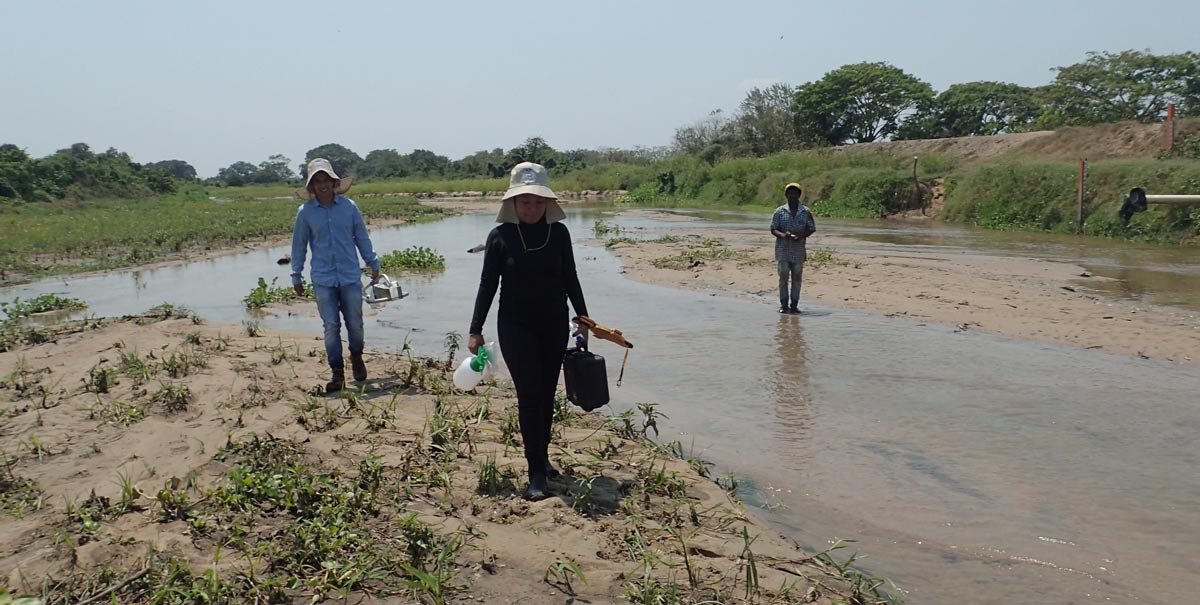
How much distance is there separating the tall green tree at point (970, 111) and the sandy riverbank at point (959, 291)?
43.0 meters

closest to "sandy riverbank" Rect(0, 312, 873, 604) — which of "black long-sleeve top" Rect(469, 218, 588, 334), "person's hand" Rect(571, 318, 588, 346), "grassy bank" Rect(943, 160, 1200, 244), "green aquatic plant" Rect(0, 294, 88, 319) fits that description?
"person's hand" Rect(571, 318, 588, 346)

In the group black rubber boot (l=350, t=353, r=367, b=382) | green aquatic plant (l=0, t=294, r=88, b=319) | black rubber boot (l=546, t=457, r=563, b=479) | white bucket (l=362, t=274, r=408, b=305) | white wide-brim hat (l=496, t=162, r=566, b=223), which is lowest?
black rubber boot (l=546, t=457, r=563, b=479)

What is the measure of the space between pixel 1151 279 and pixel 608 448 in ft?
38.0

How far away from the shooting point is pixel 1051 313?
10.2 metres

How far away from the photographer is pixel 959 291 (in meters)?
11.8

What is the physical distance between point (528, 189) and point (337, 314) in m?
2.92

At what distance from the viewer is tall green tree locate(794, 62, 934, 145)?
54.7 metres

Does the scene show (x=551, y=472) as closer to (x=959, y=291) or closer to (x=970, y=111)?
(x=959, y=291)

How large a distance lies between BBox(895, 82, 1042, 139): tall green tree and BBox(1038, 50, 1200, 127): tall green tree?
14.0m

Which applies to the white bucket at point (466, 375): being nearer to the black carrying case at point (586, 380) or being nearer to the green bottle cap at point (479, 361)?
the green bottle cap at point (479, 361)

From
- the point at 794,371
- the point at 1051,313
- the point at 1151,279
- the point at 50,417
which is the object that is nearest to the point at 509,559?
the point at 50,417

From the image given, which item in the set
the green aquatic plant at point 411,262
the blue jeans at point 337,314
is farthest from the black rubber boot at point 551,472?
the green aquatic plant at point 411,262

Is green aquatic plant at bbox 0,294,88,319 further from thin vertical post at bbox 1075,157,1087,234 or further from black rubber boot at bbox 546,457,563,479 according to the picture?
thin vertical post at bbox 1075,157,1087,234

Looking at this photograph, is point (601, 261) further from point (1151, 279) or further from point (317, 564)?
point (317, 564)
